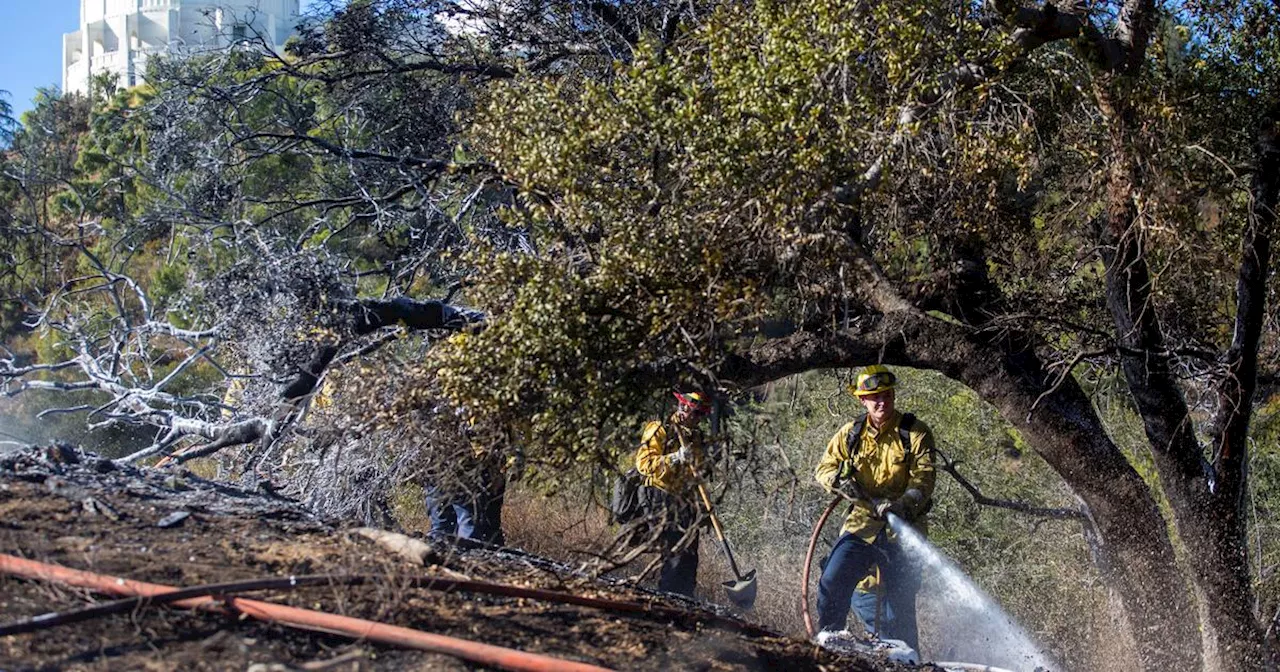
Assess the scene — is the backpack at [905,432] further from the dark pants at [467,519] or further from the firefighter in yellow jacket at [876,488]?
the dark pants at [467,519]

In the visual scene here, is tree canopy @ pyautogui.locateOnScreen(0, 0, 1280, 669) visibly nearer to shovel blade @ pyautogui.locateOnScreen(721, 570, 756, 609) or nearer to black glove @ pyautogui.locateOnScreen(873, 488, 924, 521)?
black glove @ pyautogui.locateOnScreen(873, 488, 924, 521)

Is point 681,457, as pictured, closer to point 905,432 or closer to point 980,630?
point 905,432

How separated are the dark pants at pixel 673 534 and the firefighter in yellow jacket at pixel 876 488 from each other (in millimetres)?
865

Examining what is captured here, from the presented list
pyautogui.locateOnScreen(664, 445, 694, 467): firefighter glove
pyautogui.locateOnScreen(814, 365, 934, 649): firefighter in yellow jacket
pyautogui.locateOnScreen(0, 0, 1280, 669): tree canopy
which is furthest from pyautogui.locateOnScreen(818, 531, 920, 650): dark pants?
pyautogui.locateOnScreen(664, 445, 694, 467): firefighter glove

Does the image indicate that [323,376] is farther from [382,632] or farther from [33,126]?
[33,126]

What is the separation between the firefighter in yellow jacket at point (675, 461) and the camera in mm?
5469

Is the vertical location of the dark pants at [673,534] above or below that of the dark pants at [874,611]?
above

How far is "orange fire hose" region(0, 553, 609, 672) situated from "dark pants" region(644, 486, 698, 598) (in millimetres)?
1641

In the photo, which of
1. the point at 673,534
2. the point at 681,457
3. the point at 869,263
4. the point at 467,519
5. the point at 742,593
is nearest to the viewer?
the point at 681,457

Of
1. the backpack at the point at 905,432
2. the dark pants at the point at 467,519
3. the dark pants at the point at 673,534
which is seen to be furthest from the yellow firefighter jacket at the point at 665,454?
the backpack at the point at 905,432

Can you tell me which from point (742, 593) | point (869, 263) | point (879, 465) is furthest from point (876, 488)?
point (869, 263)

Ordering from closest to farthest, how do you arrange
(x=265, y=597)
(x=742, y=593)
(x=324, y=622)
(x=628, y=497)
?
(x=324, y=622), (x=265, y=597), (x=628, y=497), (x=742, y=593)

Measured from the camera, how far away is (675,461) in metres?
5.49

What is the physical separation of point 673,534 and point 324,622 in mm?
3074
